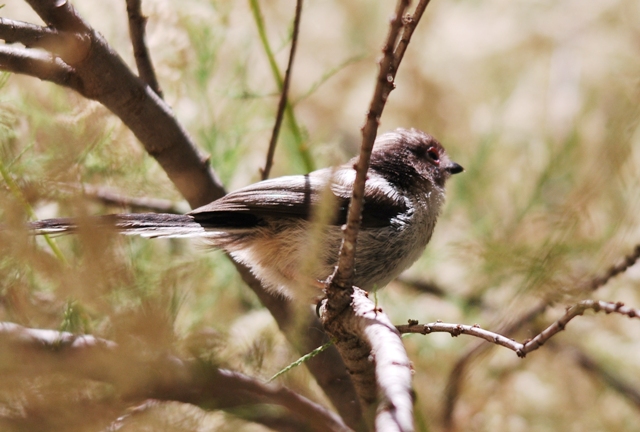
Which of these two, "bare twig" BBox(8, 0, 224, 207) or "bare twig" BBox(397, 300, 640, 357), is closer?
"bare twig" BBox(397, 300, 640, 357)

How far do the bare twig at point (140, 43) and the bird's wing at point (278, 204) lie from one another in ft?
1.74

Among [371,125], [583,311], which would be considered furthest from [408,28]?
[583,311]

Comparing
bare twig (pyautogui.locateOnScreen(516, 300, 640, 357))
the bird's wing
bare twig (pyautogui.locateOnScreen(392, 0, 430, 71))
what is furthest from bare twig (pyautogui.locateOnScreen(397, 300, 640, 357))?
the bird's wing

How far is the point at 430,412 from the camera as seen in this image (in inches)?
102

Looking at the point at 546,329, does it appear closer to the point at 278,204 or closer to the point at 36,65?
the point at 278,204

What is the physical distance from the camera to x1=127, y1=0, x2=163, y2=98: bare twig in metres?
2.40

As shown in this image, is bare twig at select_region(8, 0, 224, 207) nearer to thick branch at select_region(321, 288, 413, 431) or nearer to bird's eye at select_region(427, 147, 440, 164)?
thick branch at select_region(321, 288, 413, 431)

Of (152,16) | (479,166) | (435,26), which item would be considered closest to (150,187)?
(152,16)

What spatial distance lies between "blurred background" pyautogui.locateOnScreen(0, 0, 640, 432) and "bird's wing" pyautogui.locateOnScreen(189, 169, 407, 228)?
8.7 inches

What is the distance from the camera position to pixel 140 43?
97.7 inches

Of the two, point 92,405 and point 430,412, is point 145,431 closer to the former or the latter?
point 92,405

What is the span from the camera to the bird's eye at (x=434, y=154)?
3.67 meters

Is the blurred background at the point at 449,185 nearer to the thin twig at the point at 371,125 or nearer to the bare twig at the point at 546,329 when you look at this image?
the bare twig at the point at 546,329

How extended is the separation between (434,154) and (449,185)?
3.06 feet
